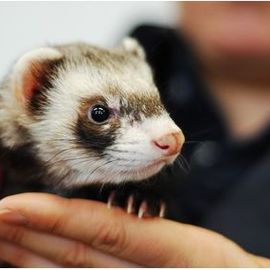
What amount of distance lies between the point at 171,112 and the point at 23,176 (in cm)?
20

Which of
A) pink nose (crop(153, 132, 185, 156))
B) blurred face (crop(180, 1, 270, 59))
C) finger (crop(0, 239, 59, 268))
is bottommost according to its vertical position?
finger (crop(0, 239, 59, 268))

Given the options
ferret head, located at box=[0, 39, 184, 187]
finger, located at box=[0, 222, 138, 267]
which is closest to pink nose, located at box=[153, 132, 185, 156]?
ferret head, located at box=[0, 39, 184, 187]

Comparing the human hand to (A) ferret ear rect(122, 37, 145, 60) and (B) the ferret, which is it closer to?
(B) the ferret

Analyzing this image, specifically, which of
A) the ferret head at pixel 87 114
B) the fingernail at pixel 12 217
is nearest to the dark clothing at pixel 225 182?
the ferret head at pixel 87 114

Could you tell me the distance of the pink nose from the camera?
0.54 meters

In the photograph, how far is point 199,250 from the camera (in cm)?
72

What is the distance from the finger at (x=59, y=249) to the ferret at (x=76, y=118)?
0.05 metres

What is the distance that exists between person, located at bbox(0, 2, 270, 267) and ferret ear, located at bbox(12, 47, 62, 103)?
0.12 m

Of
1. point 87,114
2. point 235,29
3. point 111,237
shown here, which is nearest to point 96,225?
point 111,237

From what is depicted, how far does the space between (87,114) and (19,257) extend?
0.70 feet

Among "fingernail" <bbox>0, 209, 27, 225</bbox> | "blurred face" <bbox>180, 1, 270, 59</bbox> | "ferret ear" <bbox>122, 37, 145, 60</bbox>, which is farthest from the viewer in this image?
"blurred face" <bbox>180, 1, 270, 59</bbox>

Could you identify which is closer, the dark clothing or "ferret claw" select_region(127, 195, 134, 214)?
"ferret claw" select_region(127, 195, 134, 214)

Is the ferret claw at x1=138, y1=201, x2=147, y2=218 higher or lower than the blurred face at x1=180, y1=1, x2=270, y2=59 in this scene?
lower

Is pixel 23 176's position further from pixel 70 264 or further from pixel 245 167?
pixel 245 167
